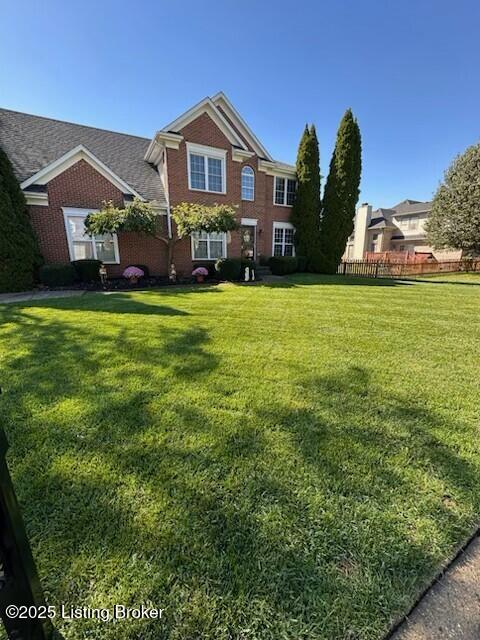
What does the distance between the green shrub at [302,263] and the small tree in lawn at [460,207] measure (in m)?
12.5

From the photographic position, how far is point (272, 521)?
1.76m

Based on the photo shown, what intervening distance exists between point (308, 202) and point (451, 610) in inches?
722

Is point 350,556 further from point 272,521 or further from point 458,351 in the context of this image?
point 458,351

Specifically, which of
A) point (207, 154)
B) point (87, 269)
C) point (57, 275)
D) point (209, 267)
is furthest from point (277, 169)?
point (57, 275)

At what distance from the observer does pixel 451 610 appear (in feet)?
4.50

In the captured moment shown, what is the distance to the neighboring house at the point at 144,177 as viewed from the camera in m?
11.2

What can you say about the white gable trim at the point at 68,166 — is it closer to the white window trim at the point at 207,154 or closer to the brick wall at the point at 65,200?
the brick wall at the point at 65,200

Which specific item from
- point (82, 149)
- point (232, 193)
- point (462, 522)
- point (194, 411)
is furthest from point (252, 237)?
point (462, 522)

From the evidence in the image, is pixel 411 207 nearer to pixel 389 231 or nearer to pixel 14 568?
pixel 389 231

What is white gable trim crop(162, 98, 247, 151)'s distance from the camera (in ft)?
41.8

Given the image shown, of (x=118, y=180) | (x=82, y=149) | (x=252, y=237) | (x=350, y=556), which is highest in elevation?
(x=82, y=149)

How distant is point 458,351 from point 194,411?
13.8ft

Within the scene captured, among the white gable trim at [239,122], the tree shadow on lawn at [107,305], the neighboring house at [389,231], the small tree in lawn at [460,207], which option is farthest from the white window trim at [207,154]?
the neighboring house at [389,231]

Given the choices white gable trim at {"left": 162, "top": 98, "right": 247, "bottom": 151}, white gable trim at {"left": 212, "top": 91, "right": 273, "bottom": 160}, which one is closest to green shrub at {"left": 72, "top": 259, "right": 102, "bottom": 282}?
white gable trim at {"left": 162, "top": 98, "right": 247, "bottom": 151}
